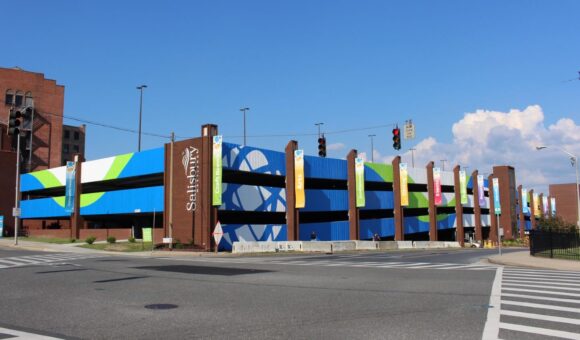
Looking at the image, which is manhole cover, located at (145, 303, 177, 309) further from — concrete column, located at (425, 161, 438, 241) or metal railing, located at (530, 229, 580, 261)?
concrete column, located at (425, 161, 438, 241)

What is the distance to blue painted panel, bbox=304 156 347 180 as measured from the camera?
57188mm

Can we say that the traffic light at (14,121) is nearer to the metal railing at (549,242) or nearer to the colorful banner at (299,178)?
the metal railing at (549,242)

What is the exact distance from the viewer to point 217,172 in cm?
4481

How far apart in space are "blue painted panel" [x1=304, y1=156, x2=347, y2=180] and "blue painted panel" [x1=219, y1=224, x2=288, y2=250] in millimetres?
7661

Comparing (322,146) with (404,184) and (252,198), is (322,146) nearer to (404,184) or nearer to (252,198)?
(252,198)

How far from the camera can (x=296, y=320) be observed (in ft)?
31.1

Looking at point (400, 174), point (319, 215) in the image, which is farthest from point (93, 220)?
point (400, 174)

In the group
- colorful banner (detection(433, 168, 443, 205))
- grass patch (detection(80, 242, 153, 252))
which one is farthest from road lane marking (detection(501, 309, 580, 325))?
colorful banner (detection(433, 168, 443, 205))

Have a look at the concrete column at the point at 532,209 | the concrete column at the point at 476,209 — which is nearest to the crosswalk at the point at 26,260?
the concrete column at the point at 476,209

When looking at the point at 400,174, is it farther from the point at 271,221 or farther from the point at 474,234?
the point at 474,234

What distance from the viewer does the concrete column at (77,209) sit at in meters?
58.5

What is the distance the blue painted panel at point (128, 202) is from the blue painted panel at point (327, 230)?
50.6 feet

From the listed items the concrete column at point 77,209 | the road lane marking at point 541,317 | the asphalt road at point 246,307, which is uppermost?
the concrete column at point 77,209

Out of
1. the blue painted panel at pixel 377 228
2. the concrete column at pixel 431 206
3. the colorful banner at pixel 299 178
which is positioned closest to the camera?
the colorful banner at pixel 299 178
